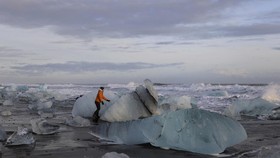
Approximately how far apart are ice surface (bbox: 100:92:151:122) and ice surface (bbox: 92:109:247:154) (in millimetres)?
3526

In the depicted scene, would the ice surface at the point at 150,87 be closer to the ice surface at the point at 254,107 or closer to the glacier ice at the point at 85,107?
the glacier ice at the point at 85,107

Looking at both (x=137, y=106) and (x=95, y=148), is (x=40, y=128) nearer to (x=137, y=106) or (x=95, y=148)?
(x=95, y=148)

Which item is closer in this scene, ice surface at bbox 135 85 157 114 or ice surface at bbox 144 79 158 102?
ice surface at bbox 144 79 158 102

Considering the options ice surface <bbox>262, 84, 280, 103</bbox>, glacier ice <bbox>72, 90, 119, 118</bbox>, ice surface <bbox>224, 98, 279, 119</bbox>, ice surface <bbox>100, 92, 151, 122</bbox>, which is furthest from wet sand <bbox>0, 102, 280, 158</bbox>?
ice surface <bbox>262, 84, 280, 103</bbox>

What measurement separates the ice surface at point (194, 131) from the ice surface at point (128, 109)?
3.53 m

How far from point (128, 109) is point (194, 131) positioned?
192 inches

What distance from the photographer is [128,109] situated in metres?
12.4

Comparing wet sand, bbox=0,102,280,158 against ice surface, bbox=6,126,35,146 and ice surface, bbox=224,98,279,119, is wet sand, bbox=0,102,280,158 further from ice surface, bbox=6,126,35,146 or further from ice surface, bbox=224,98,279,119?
ice surface, bbox=224,98,279,119

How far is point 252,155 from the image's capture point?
7.29m

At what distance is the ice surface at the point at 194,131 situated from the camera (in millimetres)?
7609

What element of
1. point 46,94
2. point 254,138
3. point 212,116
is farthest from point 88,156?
point 46,94

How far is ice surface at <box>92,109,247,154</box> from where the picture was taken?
→ 761 cm

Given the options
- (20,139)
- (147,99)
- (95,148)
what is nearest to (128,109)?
(147,99)

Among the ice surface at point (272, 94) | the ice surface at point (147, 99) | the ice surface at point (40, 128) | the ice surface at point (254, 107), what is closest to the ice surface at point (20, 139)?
the ice surface at point (40, 128)
